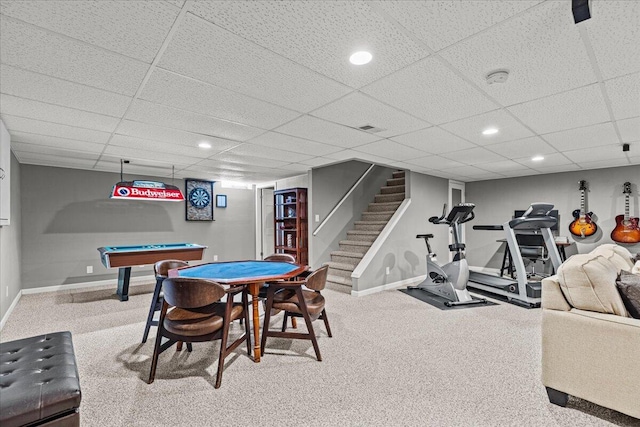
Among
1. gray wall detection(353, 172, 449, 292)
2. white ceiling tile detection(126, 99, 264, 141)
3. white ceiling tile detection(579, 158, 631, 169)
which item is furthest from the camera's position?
gray wall detection(353, 172, 449, 292)

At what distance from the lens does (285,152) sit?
439 cm

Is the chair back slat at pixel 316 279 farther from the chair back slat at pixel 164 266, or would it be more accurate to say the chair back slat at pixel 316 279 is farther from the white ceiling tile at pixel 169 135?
the white ceiling tile at pixel 169 135

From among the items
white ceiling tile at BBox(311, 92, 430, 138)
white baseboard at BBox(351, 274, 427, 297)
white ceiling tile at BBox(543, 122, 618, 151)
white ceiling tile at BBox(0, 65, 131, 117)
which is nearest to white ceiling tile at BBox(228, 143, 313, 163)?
white ceiling tile at BBox(311, 92, 430, 138)

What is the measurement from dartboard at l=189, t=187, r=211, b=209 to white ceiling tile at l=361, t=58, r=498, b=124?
18.2 feet

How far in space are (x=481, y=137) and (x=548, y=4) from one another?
241 cm

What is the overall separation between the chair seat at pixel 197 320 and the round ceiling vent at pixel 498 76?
2.61m

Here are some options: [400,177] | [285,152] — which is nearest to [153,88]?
[285,152]

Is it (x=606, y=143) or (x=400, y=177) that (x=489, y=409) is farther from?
(x=400, y=177)

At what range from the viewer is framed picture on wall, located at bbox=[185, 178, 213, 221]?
6965 millimetres

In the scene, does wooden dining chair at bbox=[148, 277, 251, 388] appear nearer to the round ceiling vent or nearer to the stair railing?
the round ceiling vent

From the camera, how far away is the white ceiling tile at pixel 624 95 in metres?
2.15

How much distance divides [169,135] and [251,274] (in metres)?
1.84

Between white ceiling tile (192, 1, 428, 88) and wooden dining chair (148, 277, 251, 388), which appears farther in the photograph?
wooden dining chair (148, 277, 251, 388)

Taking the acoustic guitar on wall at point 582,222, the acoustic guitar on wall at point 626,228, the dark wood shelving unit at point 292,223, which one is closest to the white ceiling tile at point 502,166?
the acoustic guitar on wall at point 582,222
